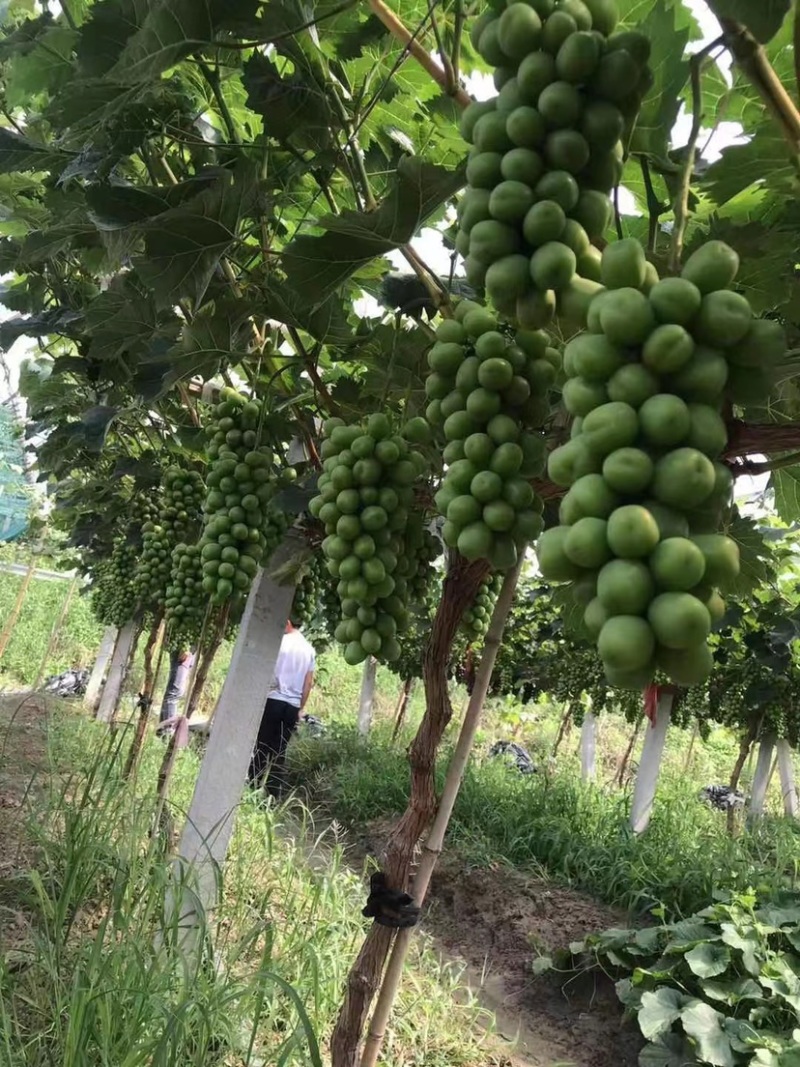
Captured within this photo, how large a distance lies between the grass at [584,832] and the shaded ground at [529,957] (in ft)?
0.86

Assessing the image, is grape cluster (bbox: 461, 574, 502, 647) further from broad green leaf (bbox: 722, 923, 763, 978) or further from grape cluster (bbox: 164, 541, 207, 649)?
broad green leaf (bbox: 722, 923, 763, 978)

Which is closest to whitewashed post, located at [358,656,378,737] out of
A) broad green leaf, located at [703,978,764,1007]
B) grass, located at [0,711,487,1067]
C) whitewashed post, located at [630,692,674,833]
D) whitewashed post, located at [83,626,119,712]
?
whitewashed post, located at [83,626,119,712]

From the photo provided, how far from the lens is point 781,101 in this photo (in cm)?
79

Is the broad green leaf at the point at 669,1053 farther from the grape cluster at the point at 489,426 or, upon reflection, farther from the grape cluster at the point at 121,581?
the grape cluster at the point at 489,426

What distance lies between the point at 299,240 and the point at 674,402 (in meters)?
0.78

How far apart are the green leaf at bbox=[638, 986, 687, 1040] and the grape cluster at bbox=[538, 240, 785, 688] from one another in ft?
11.6

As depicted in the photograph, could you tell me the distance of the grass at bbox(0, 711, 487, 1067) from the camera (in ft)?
6.25

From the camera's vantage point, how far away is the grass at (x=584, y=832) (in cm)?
488

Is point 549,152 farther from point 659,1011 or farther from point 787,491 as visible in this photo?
point 659,1011

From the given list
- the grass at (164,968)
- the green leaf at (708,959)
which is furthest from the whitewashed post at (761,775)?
the grass at (164,968)

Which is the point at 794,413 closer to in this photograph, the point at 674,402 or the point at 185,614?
the point at 674,402

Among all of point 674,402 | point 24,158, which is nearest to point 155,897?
point 24,158

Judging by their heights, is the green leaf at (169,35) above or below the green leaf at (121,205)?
above

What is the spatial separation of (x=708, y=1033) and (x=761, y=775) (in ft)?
14.0
